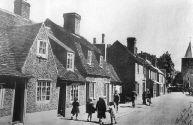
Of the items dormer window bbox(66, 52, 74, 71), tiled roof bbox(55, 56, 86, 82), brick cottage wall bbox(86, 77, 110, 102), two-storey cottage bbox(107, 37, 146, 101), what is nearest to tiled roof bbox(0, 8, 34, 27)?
tiled roof bbox(55, 56, 86, 82)

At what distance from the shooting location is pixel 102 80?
939 inches

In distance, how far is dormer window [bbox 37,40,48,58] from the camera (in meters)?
14.4

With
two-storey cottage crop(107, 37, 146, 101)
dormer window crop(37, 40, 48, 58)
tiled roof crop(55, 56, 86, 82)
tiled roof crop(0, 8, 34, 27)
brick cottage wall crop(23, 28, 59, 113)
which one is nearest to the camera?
brick cottage wall crop(23, 28, 59, 113)

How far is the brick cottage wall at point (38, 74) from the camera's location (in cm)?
1350

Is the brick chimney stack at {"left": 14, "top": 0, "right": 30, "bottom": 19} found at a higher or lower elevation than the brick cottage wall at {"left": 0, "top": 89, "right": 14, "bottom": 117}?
higher

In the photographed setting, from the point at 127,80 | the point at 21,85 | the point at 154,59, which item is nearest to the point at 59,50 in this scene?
the point at 21,85

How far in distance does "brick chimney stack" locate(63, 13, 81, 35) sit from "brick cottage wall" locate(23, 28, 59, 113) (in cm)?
994

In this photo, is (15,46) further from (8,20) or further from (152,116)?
(152,116)

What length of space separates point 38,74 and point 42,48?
1.72m

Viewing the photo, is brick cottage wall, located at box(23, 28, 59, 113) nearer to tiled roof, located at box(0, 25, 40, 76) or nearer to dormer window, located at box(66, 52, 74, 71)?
tiled roof, located at box(0, 25, 40, 76)

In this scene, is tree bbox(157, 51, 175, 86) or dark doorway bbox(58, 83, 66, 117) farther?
tree bbox(157, 51, 175, 86)

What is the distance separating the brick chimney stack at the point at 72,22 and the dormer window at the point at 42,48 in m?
10.0

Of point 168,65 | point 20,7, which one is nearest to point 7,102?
point 20,7

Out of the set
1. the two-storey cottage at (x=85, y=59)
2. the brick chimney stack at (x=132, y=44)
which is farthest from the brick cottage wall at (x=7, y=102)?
the brick chimney stack at (x=132, y=44)
